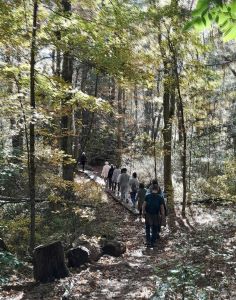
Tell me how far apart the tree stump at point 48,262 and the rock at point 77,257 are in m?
1.15

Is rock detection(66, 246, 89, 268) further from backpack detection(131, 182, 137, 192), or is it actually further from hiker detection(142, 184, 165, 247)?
backpack detection(131, 182, 137, 192)

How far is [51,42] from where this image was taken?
29.8 feet

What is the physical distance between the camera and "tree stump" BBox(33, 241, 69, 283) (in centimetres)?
862

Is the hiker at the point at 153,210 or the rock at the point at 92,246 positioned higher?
the hiker at the point at 153,210

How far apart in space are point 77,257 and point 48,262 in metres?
1.42

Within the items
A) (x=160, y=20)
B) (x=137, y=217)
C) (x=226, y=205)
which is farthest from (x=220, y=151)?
(x=160, y=20)

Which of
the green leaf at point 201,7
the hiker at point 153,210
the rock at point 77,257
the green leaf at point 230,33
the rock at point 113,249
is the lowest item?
the rock at point 113,249

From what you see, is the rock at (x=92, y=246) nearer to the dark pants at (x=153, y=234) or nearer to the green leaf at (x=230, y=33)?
the dark pants at (x=153, y=234)

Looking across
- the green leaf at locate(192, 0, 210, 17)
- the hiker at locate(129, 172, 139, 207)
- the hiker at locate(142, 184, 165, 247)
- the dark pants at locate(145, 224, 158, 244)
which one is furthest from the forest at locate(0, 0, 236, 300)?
the hiker at locate(129, 172, 139, 207)

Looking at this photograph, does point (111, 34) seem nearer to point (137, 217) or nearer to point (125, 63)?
point (125, 63)

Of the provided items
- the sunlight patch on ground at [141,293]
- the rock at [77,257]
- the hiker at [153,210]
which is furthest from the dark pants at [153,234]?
the sunlight patch on ground at [141,293]

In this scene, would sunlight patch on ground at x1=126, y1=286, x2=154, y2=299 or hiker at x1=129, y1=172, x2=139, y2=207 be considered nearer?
sunlight patch on ground at x1=126, y1=286, x2=154, y2=299

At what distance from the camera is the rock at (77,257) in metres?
9.95

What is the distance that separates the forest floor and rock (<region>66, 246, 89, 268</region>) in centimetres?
23
